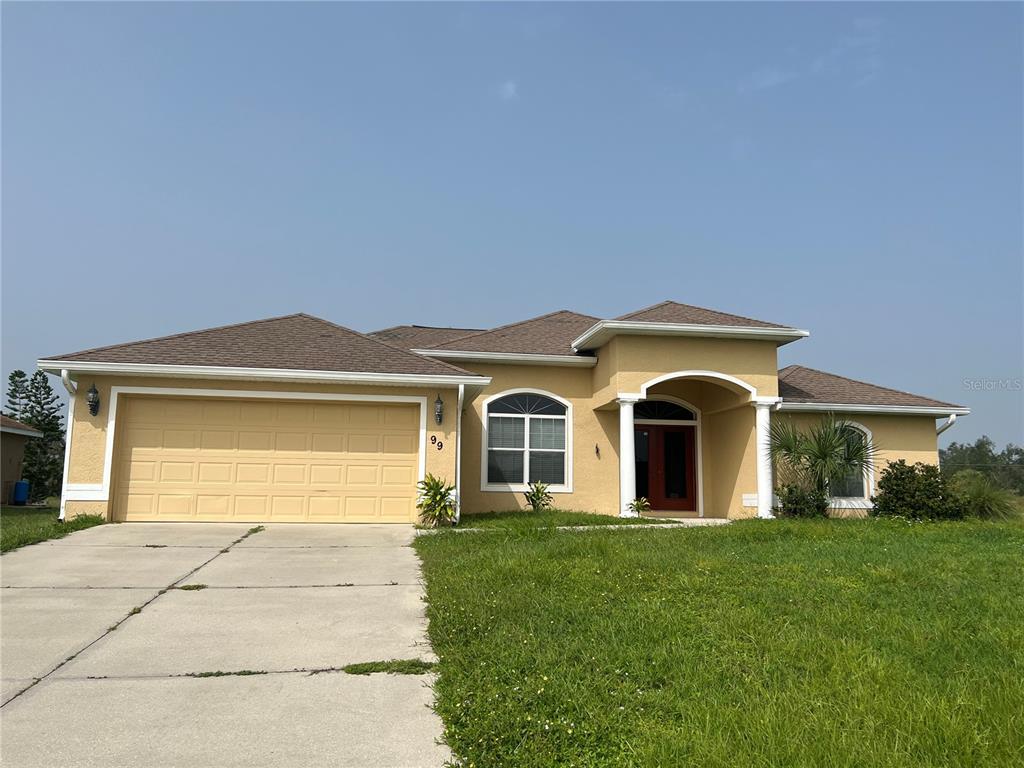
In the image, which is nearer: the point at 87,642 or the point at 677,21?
the point at 87,642

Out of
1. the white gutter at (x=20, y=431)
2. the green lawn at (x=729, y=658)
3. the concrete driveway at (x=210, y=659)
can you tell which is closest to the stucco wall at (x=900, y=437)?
the green lawn at (x=729, y=658)

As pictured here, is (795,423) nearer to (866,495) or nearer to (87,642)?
(866,495)

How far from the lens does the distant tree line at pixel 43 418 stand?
920 inches

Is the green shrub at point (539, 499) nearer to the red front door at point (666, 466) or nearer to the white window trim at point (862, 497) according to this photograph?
the red front door at point (666, 466)

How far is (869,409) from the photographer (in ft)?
53.6

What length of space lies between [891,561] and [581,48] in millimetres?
11377

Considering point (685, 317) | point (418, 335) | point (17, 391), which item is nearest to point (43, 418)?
point (17, 391)

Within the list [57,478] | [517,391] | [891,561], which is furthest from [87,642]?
[57,478]

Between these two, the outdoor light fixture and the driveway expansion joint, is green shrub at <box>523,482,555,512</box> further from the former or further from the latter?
the outdoor light fixture

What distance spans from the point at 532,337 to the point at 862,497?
8715 millimetres

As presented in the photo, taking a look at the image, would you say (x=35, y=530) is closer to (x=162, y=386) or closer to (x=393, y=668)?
(x=162, y=386)

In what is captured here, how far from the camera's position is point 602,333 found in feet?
47.4

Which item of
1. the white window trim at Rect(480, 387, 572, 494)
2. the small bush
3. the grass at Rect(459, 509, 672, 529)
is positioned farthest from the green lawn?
the white window trim at Rect(480, 387, 572, 494)

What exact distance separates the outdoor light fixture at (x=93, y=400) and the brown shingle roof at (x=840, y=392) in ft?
45.6
